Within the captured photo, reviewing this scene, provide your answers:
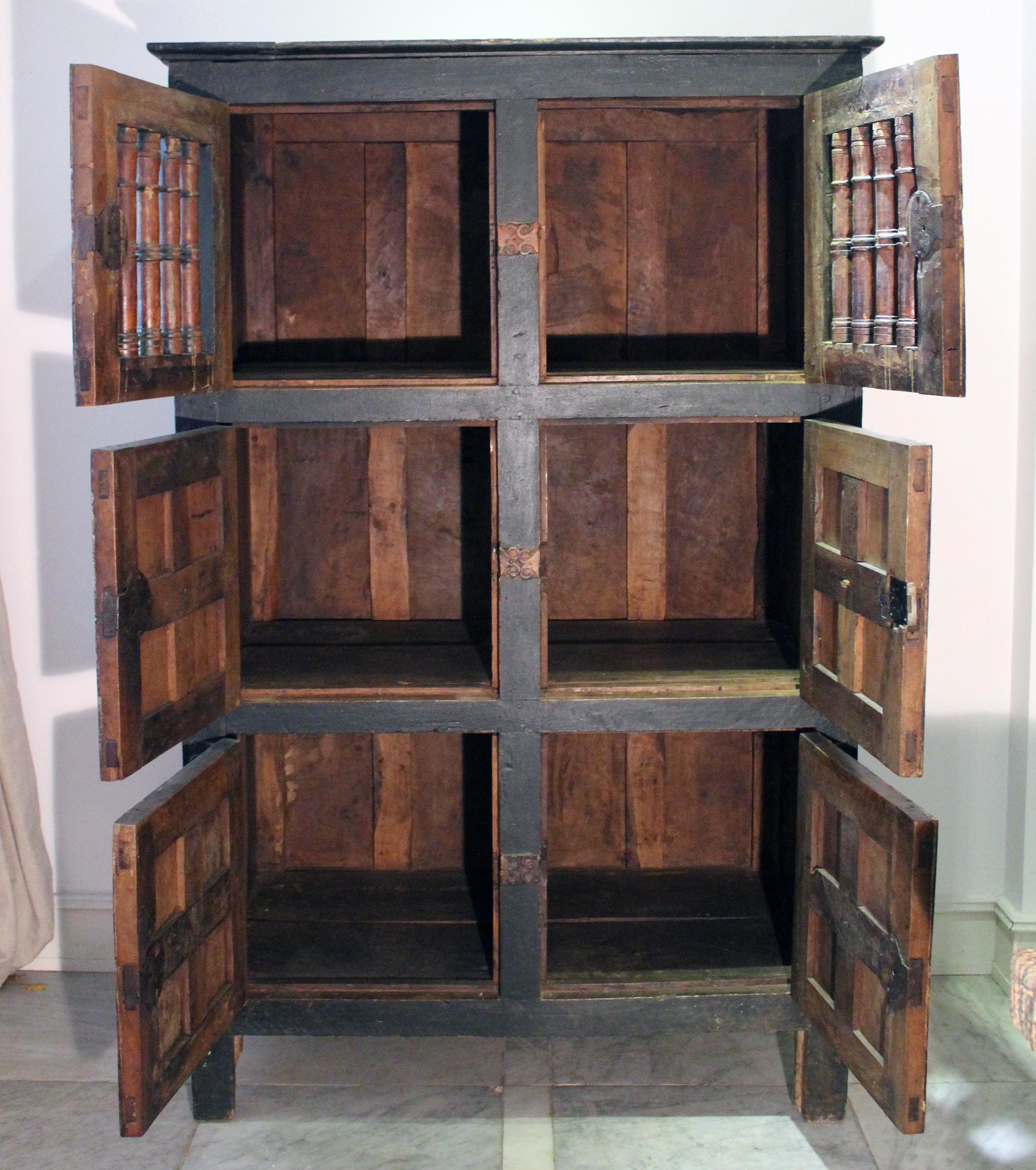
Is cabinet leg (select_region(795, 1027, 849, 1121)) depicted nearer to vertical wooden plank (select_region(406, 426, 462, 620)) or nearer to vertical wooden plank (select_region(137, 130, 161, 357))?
vertical wooden plank (select_region(406, 426, 462, 620))

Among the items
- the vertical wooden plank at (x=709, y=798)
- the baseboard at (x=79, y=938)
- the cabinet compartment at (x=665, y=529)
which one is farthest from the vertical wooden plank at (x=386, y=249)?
the baseboard at (x=79, y=938)

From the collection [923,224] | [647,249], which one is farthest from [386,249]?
[923,224]

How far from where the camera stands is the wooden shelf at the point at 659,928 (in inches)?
107

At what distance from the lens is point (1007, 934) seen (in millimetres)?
3283

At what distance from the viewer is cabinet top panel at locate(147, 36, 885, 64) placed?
244cm

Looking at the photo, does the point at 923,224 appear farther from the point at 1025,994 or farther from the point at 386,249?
the point at 386,249

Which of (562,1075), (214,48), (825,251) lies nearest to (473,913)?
(562,1075)

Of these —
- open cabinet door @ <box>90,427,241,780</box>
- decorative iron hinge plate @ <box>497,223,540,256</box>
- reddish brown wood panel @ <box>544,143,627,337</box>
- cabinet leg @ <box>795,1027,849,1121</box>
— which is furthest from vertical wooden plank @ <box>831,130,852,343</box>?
cabinet leg @ <box>795,1027,849,1121</box>

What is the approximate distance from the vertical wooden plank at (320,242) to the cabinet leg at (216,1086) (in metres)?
1.50

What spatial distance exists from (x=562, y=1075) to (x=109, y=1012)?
3.47ft

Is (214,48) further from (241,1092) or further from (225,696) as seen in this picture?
(241,1092)

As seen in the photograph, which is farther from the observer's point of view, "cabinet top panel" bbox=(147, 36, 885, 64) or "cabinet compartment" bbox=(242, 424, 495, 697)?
"cabinet compartment" bbox=(242, 424, 495, 697)

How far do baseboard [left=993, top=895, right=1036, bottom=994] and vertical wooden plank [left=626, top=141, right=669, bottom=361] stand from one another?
153 cm

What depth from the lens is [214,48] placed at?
247cm
